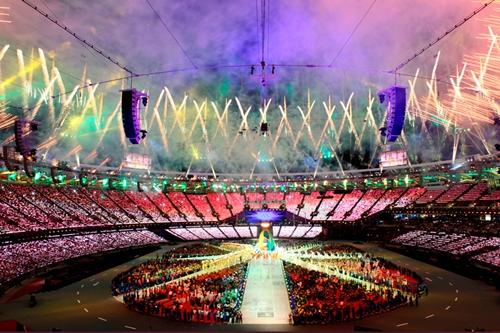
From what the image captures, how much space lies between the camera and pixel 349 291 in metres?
27.2

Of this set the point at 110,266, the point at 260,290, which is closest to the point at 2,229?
the point at 110,266

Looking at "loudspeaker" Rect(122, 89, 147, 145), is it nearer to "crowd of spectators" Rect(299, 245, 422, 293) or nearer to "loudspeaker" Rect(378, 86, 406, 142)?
"loudspeaker" Rect(378, 86, 406, 142)

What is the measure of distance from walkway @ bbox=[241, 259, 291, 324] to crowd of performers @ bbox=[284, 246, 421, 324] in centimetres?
69

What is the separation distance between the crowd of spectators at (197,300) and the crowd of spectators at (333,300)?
3683 mm

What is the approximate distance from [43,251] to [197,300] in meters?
19.6

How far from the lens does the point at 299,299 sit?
84.1 feet

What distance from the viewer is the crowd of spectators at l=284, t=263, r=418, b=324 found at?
22688 mm

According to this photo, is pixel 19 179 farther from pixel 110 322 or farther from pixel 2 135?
pixel 110 322

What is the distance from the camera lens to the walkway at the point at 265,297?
23.5 m

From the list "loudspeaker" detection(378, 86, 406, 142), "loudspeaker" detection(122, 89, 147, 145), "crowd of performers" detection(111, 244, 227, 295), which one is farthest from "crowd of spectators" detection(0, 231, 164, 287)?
"loudspeaker" detection(378, 86, 406, 142)

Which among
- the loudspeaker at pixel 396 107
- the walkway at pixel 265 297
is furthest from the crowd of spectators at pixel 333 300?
the loudspeaker at pixel 396 107

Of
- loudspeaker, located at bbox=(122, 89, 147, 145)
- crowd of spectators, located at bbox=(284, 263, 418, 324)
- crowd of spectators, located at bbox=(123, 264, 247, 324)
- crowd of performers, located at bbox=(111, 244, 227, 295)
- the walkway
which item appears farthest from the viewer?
crowd of performers, located at bbox=(111, 244, 227, 295)

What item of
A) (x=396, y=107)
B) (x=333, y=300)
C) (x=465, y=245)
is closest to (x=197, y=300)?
(x=333, y=300)

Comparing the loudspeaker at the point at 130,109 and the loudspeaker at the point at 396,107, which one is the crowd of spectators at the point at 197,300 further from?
the loudspeaker at the point at 396,107
